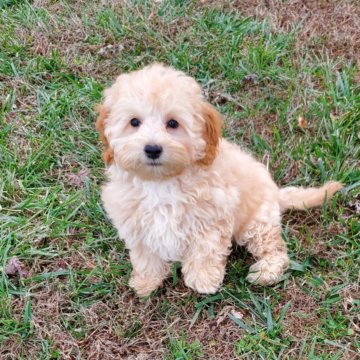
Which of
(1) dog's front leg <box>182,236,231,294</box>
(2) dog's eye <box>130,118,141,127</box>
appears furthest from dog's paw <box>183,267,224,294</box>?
(2) dog's eye <box>130,118,141,127</box>

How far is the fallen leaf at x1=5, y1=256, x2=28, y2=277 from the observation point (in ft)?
12.3

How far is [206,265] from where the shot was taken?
10.9 ft

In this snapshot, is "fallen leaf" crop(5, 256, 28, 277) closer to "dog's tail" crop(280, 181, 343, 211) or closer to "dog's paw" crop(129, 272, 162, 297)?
"dog's paw" crop(129, 272, 162, 297)

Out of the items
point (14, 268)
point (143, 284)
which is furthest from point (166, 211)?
point (14, 268)

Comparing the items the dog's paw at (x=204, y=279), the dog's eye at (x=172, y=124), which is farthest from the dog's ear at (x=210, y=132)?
the dog's paw at (x=204, y=279)

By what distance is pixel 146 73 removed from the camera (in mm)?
2852

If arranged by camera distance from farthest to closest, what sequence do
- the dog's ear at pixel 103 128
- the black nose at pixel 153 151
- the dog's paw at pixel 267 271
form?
the dog's paw at pixel 267 271 < the dog's ear at pixel 103 128 < the black nose at pixel 153 151

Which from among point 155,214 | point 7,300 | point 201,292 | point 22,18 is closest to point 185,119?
point 155,214

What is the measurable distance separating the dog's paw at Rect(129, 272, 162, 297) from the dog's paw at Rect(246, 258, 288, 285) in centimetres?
64

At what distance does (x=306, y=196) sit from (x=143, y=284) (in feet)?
4.33

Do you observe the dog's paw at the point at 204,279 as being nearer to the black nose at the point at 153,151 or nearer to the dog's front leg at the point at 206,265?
the dog's front leg at the point at 206,265

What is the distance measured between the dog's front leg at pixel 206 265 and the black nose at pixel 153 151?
72 centimetres

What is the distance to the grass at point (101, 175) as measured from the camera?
136 inches

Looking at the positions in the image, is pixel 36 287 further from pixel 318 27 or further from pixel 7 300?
pixel 318 27
